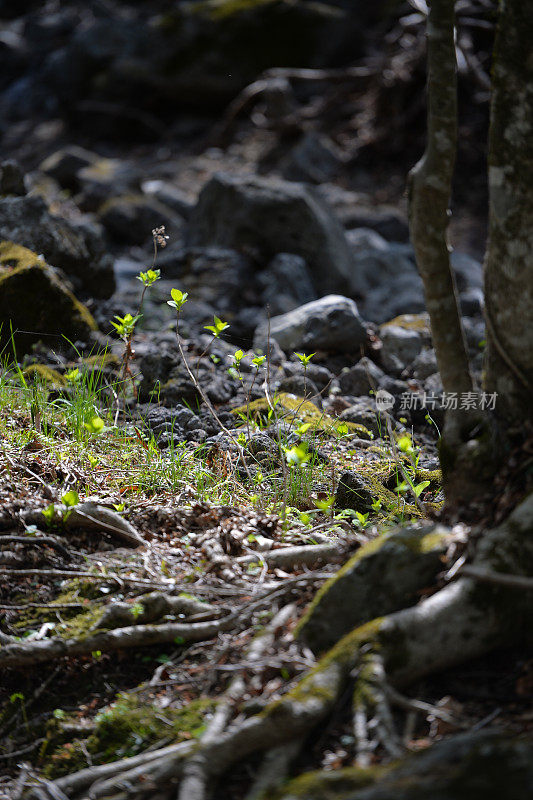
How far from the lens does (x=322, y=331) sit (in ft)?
19.4

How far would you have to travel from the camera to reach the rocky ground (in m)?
2.07

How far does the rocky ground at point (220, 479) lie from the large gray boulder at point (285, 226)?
0.03 metres

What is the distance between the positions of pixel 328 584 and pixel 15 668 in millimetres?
1243

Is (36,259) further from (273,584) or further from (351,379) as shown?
(273,584)

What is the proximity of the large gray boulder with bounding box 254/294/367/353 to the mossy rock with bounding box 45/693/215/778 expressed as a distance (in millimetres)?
3823

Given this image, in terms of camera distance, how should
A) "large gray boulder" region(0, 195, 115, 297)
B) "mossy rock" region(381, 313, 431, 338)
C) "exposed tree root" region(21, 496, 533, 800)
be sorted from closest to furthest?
"exposed tree root" region(21, 496, 533, 800), "large gray boulder" region(0, 195, 115, 297), "mossy rock" region(381, 313, 431, 338)

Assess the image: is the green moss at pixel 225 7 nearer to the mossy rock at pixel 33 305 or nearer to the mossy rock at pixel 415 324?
the mossy rock at pixel 415 324

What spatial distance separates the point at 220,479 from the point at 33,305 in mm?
2347

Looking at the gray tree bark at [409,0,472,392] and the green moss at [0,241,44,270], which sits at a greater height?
the gray tree bark at [409,0,472,392]

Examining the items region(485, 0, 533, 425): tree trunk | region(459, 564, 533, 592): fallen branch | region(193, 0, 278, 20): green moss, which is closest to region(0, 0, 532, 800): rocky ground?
region(459, 564, 533, 592): fallen branch

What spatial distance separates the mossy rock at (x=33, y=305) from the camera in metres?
5.00

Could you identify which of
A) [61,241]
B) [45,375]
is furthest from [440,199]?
[61,241]

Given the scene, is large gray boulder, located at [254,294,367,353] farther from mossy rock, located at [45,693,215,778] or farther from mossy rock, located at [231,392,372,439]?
mossy rock, located at [45,693,215,778]

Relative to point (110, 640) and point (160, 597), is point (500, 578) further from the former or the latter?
point (110, 640)
